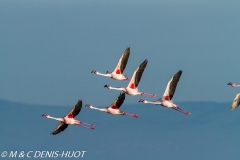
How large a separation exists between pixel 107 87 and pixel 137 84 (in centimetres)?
619

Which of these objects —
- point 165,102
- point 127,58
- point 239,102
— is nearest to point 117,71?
point 127,58

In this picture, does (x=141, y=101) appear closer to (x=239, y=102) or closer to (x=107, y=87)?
(x=107, y=87)

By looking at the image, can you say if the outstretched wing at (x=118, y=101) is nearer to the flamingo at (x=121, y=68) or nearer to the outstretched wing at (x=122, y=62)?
the flamingo at (x=121, y=68)

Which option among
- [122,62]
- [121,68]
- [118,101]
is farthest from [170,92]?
[121,68]

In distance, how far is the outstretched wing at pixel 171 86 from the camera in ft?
263

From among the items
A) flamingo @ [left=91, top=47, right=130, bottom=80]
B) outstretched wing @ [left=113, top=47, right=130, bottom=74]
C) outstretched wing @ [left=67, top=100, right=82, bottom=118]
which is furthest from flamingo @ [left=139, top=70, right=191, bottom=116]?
outstretched wing @ [left=67, top=100, right=82, bottom=118]

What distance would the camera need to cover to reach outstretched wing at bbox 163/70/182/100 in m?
80.1

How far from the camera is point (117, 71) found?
86.2 metres

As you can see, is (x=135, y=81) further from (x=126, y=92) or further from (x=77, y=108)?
(x=77, y=108)

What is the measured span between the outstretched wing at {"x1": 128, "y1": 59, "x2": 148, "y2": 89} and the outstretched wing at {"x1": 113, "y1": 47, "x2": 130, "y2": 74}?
2.55 meters

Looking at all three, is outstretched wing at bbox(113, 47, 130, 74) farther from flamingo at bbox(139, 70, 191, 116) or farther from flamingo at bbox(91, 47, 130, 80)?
flamingo at bbox(139, 70, 191, 116)

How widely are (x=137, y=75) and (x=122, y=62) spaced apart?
317 cm

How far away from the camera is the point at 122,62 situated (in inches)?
3361

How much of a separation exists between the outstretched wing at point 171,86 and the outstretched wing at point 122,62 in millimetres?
6680
